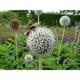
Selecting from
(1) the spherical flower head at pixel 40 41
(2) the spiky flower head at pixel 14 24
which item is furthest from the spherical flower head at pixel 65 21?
(2) the spiky flower head at pixel 14 24

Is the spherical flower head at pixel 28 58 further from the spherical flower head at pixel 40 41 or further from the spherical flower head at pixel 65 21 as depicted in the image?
the spherical flower head at pixel 65 21

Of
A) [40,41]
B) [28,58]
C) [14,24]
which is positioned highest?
[14,24]

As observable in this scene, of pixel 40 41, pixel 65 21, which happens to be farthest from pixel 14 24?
pixel 65 21

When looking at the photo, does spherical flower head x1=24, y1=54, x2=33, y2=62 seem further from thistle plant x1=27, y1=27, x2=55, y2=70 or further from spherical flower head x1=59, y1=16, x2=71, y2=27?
spherical flower head x1=59, y1=16, x2=71, y2=27

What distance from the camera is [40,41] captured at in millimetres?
3092

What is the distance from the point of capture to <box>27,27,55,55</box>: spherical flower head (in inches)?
122

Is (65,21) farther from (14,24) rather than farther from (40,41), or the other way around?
(14,24)

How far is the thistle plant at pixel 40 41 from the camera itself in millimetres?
3090

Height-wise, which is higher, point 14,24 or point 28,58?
point 14,24
